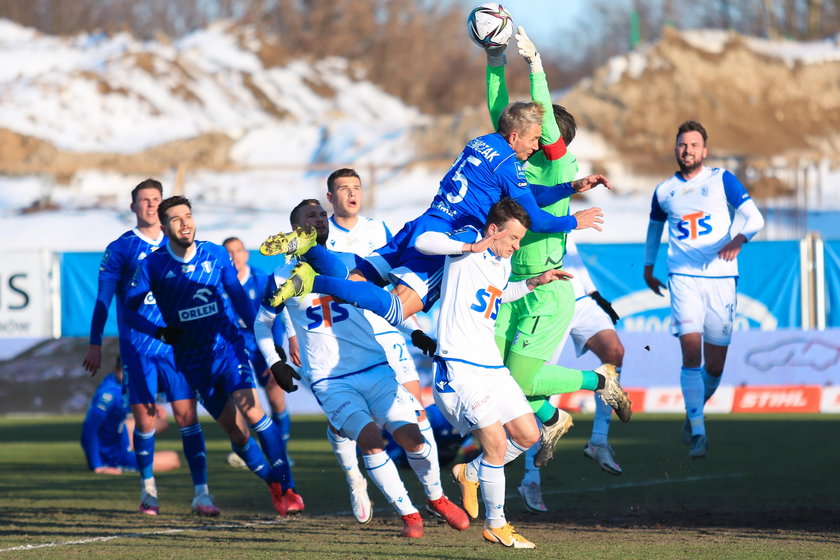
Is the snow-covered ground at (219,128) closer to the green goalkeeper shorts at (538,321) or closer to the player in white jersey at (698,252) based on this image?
the player in white jersey at (698,252)

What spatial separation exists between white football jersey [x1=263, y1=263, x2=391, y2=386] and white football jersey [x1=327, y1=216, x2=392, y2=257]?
73 cm

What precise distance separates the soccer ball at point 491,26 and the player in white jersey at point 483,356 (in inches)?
66.1

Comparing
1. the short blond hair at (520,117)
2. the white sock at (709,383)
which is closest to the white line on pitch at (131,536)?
the short blond hair at (520,117)

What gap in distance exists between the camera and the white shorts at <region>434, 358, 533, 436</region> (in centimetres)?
746

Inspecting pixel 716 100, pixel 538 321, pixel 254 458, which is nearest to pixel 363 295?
pixel 538 321

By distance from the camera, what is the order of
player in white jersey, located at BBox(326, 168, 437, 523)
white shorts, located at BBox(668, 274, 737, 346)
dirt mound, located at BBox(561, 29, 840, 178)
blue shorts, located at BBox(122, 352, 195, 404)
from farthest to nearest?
1. dirt mound, located at BBox(561, 29, 840, 178)
2. white shorts, located at BBox(668, 274, 737, 346)
3. blue shorts, located at BBox(122, 352, 195, 404)
4. player in white jersey, located at BBox(326, 168, 437, 523)

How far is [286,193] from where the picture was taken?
3023 centimetres

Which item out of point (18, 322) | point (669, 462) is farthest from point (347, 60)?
point (669, 462)

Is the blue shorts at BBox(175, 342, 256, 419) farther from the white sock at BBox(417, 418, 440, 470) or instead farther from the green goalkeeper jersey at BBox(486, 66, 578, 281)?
the green goalkeeper jersey at BBox(486, 66, 578, 281)

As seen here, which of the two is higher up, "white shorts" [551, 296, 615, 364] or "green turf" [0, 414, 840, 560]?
"white shorts" [551, 296, 615, 364]

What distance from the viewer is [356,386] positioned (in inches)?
326

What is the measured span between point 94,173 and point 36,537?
24.5m

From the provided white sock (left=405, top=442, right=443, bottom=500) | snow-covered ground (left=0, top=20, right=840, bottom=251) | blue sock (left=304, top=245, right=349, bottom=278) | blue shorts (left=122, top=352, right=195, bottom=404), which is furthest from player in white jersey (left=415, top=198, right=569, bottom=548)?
snow-covered ground (left=0, top=20, right=840, bottom=251)

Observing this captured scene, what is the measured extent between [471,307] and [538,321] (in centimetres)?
142
